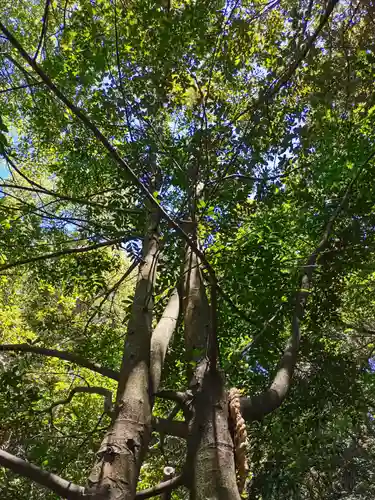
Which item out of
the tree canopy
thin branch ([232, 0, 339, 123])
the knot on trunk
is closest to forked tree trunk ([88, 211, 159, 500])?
the tree canopy

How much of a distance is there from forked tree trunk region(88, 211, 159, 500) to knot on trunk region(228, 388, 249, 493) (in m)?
0.41

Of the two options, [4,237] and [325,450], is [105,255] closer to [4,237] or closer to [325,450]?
[4,237]

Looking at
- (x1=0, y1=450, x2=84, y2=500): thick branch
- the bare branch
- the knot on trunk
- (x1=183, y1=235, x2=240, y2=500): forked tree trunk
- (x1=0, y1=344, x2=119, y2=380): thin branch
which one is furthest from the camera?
(x1=0, y1=344, x2=119, y2=380): thin branch

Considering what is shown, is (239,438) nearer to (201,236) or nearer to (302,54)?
(302,54)

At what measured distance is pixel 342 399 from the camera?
14.3 ft

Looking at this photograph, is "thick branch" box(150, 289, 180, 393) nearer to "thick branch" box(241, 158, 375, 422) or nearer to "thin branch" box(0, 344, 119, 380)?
"thin branch" box(0, 344, 119, 380)

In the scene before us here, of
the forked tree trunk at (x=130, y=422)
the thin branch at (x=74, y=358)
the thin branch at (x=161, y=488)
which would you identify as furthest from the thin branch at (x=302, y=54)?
the thin branch at (x=161, y=488)

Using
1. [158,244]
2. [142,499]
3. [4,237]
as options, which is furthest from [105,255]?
[142,499]

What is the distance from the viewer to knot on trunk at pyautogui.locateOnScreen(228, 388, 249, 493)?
182 centimetres

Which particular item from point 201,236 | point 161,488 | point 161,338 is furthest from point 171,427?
point 201,236

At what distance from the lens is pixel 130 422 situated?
5.88 feet

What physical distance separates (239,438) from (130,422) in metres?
0.52

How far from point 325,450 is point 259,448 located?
0.71 metres

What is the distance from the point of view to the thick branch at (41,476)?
4.93 feet
